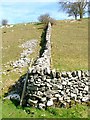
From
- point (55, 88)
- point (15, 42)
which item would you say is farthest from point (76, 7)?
point (55, 88)

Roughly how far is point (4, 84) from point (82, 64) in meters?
6.57

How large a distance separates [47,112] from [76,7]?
170 ft

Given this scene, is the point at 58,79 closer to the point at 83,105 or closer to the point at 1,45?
the point at 83,105

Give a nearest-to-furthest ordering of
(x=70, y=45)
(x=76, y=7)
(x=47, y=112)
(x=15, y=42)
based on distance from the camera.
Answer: (x=47, y=112) < (x=70, y=45) < (x=15, y=42) < (x=76, y=7)

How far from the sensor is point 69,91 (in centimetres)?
1703

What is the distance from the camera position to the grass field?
16.2 meters

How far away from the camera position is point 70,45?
3350 centimetres

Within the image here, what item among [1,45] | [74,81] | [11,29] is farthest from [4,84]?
[11,29]

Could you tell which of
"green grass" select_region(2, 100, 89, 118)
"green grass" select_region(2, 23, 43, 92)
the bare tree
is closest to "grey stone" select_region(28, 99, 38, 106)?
"green grass" select_region(2, 100, 89, 118)

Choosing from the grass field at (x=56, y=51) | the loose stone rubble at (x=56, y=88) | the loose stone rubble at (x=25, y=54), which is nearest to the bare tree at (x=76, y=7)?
the grass field at (x=56, y=51)

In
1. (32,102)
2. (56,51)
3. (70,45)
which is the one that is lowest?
(70,45)

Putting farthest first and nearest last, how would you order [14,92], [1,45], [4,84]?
[1,45], [4,84], [14,92]

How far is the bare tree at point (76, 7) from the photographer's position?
64444 mm

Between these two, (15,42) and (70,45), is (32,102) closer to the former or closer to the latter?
(70,45)
